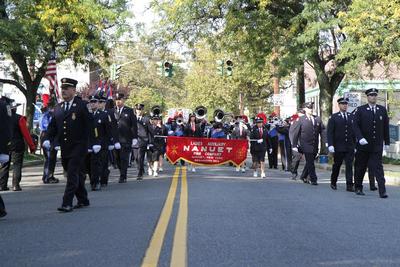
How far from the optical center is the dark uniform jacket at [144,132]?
16.9 m

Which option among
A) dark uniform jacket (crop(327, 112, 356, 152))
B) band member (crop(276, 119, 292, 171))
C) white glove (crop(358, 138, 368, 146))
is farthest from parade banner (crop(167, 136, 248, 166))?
white glove (crop(358, 138, 368, 146))

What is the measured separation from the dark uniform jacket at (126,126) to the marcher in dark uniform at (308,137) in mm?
4111

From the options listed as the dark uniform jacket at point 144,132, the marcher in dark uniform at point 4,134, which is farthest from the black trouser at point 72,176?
the dark uniform jacket at point 144,132

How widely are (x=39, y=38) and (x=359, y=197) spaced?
57.2 ft

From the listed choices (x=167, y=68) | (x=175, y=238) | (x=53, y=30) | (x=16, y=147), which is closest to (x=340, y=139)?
(x=16, y=147)

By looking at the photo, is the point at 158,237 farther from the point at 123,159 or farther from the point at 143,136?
the point at 143,136

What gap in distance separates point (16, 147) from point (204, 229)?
23.5ft

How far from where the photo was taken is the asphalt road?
629 cm

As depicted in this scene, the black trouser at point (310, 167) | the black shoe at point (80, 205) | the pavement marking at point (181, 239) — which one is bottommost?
the pavement marking at point (181, 239)

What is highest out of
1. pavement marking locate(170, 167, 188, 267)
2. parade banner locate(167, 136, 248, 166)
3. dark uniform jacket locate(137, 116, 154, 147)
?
dark uniform jacket locate(137, 116, 154, 147)

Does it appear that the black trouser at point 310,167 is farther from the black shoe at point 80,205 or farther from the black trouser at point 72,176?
the black trouser at point 72,176

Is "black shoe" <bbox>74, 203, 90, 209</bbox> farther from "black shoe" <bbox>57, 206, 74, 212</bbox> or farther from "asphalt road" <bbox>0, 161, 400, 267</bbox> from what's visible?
"black shoe" <bbox>57, 206, 74, 212</bbox>

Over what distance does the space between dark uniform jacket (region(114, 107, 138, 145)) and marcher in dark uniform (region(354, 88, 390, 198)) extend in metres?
5.71

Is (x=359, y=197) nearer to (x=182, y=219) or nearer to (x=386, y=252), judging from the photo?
(x=182, y=219)
